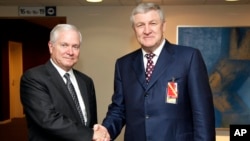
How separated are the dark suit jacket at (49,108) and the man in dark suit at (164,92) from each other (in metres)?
0.34

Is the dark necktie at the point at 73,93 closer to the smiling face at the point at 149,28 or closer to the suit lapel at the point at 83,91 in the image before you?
the suit lapel at the point at 83,91

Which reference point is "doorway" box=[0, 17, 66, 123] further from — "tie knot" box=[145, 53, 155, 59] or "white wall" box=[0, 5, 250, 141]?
"tie knot" box=[145, 53, 155, 59]

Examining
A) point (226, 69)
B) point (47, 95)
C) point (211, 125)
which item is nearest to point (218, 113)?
point (226, 69)

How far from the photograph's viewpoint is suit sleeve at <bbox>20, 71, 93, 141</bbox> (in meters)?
1.76

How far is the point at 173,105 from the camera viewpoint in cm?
172

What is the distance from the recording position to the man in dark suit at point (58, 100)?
1.77m

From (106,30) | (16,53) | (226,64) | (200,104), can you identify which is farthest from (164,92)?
(16,53)

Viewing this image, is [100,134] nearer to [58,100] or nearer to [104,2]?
[58,100]

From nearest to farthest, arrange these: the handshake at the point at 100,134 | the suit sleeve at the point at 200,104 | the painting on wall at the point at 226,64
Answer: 1. the suit sleeve at the point at 200,104
2. the handshake at the point at 100,134
3. the painting on wall at the point at 226,64

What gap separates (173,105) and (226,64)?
10.5ft

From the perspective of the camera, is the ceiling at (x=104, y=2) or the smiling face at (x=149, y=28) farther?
the ceiling at (x=104, y=2)

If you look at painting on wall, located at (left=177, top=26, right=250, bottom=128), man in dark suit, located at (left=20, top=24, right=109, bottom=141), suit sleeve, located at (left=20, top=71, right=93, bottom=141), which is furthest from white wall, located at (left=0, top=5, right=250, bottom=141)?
suit sleeve, located at (left=20, top=71, right=93, bottom=141)

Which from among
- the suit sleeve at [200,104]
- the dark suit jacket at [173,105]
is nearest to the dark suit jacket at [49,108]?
the dark suit jacket at [173,105]

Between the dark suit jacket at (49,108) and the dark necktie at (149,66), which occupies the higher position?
the dark necktie at (149,66)
